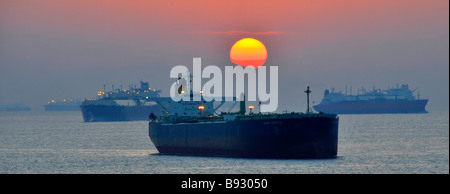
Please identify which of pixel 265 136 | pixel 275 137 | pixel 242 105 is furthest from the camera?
pixel 242 105

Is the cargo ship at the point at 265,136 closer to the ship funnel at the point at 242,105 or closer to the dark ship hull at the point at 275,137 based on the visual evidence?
the dark ship hull at the point at 275,137

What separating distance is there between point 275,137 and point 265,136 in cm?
75

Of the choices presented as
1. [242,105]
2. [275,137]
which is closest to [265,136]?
[275,137]

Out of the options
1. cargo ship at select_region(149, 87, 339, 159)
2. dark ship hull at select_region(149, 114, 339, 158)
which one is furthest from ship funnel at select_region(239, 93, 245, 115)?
dark ship hull at select_region(149, 114, 339, 158)

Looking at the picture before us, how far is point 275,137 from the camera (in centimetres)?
5272

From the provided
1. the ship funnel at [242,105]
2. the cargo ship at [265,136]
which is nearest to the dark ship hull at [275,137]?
the cargo ship at [265,136]

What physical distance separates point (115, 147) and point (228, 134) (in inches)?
993

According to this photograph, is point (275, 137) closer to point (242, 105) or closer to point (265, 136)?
point (265, 136)

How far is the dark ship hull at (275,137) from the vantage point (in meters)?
51.9

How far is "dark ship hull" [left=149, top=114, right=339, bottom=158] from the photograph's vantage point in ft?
170

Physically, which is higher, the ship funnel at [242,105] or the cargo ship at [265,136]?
the ship funnel at [242,105]

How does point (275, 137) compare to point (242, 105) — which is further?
point (242, 105)

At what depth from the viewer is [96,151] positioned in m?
71.9
